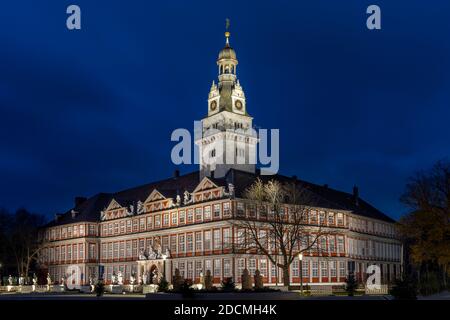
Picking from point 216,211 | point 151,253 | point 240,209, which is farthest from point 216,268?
point 151,253

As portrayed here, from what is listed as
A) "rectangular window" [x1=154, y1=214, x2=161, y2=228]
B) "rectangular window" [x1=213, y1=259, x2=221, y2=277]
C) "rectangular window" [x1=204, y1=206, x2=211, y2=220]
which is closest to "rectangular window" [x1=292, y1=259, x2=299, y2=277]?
"rectangular window" [x1=213, y1=259, x2=221, y2=277]

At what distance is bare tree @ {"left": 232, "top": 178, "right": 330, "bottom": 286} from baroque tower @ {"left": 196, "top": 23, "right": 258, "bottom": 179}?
1860 centimetres

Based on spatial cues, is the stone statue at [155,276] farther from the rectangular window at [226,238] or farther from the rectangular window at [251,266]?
the rectangular window at [251,266]

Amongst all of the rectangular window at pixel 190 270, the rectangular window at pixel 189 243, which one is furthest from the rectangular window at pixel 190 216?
the rectangular window at pixel 190 270

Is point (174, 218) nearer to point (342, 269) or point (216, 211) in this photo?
point (216, 211)

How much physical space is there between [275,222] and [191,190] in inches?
896

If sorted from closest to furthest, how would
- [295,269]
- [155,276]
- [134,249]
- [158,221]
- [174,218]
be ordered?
[295,269], [174,218], [155,276], [158,221], [134,249]

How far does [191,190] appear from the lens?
278ft

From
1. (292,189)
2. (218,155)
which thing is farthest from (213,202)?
(218,155)

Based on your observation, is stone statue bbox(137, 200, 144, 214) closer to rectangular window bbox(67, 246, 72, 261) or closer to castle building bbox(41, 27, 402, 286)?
castle building bbox(41, 27, 402, 286)

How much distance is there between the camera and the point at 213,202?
77.1 m

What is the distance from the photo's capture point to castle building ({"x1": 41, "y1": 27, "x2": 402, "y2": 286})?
76.2 metres

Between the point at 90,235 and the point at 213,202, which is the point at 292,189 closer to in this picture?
the point at 213,202
